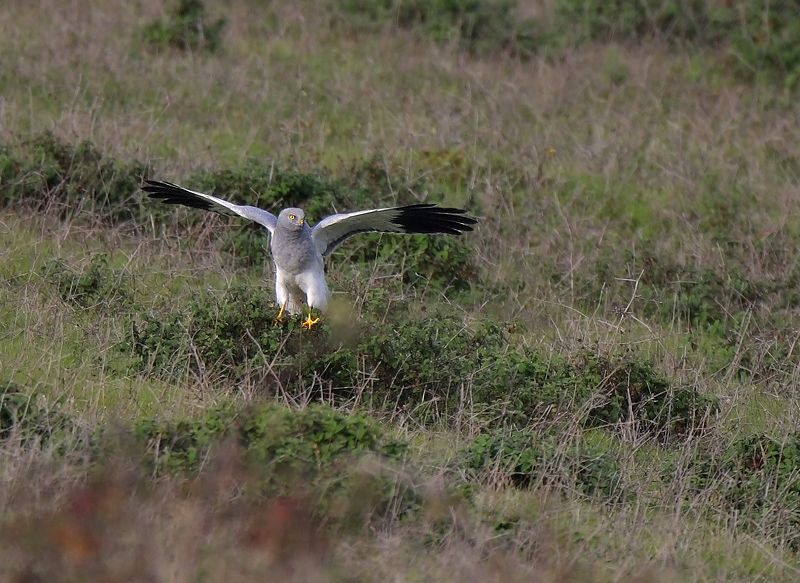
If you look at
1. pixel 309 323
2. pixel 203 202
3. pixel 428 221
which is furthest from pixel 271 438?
pixel 203 202

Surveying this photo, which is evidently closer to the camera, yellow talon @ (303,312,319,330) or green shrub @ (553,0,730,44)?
yellow talon @ (303,312,319,330)

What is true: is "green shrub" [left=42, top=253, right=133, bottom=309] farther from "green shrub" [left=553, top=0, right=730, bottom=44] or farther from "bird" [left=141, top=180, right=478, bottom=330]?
"green shrub" [left=553, top=0, right=730, bottom=44]

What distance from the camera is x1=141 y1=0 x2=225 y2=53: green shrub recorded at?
504 inches

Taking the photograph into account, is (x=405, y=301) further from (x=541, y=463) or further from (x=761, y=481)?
(x=761, y=481)

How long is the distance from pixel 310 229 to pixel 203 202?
0.75 metres

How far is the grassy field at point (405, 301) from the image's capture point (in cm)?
509

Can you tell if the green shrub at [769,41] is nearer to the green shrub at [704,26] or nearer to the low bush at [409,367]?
the green shrub at [704,26]

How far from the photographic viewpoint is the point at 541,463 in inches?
239

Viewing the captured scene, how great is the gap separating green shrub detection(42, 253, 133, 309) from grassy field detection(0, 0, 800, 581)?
0.05 ft

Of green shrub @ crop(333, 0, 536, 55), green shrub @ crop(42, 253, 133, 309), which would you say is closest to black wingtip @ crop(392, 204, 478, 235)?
green shrub @ crop(42, 253, 133, 309)

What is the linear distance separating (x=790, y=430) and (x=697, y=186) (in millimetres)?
4415

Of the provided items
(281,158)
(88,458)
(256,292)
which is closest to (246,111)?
(281,158)

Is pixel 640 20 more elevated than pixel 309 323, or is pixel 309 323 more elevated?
pixel 640 20

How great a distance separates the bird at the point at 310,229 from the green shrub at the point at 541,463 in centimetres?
166
